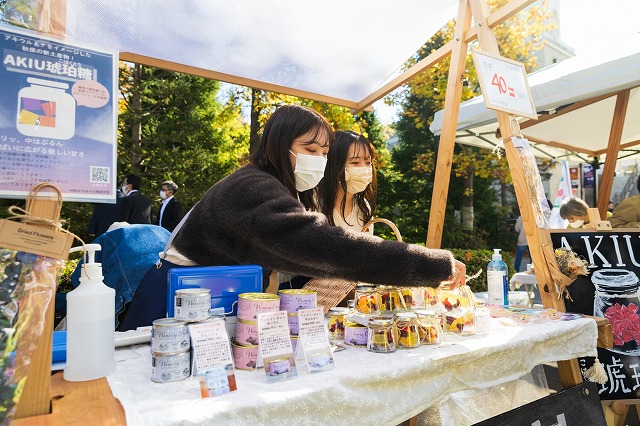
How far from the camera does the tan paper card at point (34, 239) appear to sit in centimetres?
72

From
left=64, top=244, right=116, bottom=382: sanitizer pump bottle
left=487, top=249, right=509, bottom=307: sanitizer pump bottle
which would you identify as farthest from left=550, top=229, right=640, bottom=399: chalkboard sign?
left=64, top=244, right=116, bottom=382: sanitizer pump bottle

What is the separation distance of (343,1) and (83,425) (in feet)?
7.15

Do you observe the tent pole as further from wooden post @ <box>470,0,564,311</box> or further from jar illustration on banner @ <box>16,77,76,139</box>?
wooden post @ <box>470,0,564,311</box>

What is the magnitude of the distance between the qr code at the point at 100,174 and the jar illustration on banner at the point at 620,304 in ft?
6.92

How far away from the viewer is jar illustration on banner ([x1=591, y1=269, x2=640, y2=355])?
188 cm

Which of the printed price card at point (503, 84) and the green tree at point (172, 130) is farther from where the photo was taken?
the green tree at point (172, 130)

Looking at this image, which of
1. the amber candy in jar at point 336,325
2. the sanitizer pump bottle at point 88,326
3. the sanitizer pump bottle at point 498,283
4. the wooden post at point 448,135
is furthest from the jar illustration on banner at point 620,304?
the sanitizer pump bottle at point 88,326

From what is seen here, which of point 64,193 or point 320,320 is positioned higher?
point 64,193

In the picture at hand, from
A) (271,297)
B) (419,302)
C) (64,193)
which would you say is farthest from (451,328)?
(64,193)

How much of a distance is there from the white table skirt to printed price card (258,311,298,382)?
0.02 meters

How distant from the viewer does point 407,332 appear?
1.21 metres

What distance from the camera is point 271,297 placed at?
3.44 feet

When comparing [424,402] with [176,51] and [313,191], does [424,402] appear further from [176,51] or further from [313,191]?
[176,51]

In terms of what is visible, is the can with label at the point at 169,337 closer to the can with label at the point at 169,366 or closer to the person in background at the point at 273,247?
the can with label at the point at 169,366
